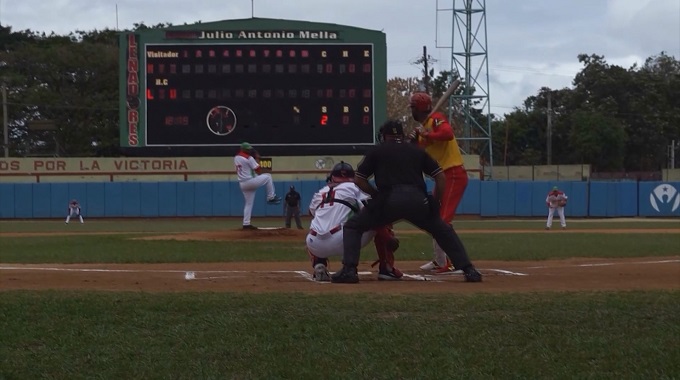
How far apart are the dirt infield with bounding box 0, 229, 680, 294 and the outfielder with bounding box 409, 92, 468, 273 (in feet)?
2.24

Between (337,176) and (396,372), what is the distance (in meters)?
4.89

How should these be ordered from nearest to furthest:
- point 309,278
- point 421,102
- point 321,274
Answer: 1. point 321,274
2. point 421,102
3. point 309,278

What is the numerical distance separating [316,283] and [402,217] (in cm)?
116

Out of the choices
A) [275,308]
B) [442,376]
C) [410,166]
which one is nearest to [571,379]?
[442,376]

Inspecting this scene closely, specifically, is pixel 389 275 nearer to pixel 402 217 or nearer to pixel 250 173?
pixel 402 217

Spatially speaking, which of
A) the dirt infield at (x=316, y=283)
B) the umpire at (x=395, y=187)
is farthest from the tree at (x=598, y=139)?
the umpire at (x=395, y=187)

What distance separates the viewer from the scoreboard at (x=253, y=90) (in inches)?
1346

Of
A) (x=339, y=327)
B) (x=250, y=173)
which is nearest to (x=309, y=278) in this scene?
(x=339, y=327)

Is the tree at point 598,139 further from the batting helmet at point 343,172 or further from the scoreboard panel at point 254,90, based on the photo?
the batting helmet at point 343,172

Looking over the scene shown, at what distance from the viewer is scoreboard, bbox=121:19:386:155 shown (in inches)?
1346

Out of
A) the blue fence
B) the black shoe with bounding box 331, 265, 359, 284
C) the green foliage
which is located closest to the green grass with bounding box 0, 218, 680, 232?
the blue fence

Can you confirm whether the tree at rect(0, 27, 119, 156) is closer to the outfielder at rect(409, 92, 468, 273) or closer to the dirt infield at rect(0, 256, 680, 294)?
the dirt infield at rect(0, 256, 680, 294)

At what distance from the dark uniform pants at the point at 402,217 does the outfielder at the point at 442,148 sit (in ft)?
2.49

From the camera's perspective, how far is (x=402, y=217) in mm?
8789
